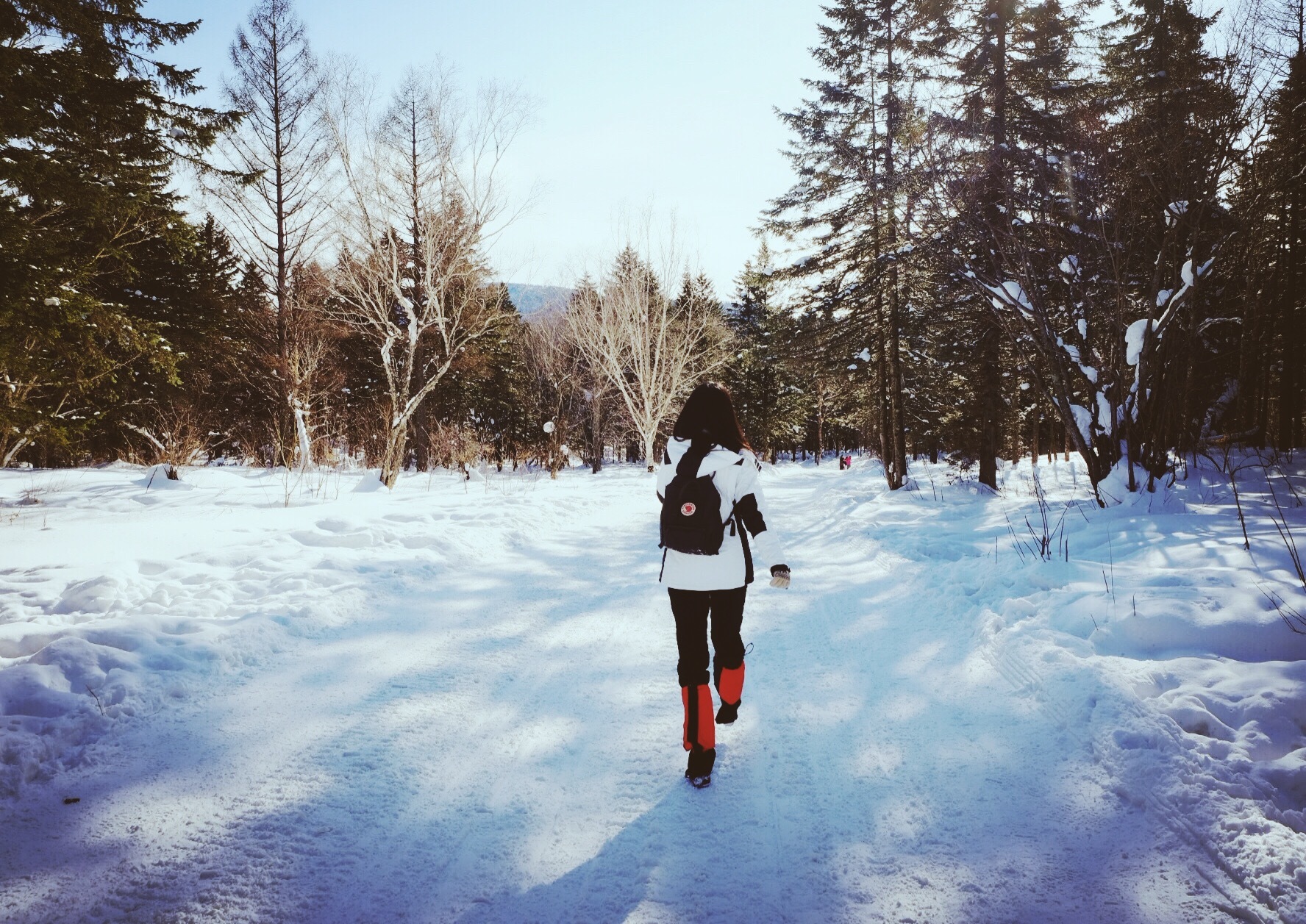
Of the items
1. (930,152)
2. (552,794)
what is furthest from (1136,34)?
(552,794)

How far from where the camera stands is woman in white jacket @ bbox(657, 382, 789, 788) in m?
2.94

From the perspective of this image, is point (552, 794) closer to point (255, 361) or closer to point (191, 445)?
point (191, 445)

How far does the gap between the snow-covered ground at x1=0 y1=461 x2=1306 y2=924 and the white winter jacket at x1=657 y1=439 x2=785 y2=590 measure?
3.21 ft

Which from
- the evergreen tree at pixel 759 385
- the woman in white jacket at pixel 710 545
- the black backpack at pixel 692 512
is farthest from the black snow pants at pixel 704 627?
the evergreen tree at pixel 759 385

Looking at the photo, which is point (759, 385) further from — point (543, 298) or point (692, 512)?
point (692, 512)

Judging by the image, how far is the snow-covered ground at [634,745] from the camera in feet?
6.93

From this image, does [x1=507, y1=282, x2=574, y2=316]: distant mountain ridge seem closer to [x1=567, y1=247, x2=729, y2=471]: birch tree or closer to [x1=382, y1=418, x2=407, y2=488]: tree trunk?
[x1=567, y1=247, x2=729, y2=471]: birch tree

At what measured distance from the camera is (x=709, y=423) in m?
3.09

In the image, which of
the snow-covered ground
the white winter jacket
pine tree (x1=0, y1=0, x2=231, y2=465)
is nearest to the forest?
pine tree (x1=0, y1=0, x2=231, y2=465)

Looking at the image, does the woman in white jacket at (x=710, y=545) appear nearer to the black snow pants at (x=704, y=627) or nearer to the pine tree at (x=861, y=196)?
the black snow pants at (x=704, y=627)

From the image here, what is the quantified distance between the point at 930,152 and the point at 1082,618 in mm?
7573

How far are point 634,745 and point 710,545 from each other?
4.12 feet

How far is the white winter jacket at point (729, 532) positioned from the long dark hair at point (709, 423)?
61mm

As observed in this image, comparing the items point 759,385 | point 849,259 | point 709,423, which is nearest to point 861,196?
point 849,259
